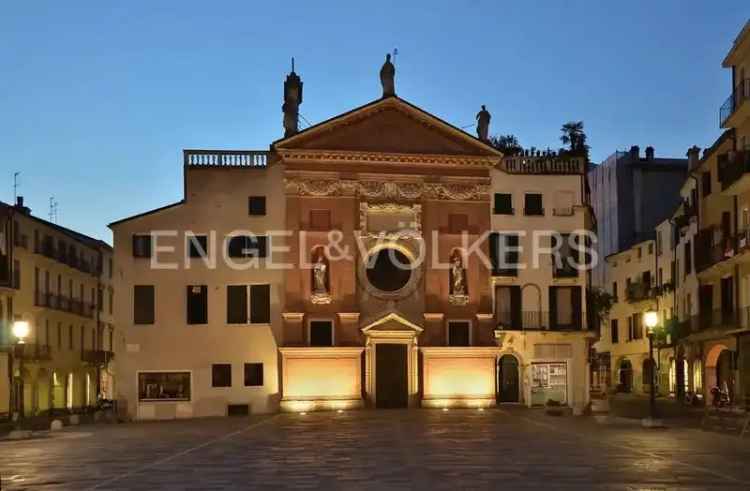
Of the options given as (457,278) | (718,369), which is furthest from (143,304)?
(718,369)

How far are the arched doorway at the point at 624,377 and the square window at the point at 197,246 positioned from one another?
150 feet

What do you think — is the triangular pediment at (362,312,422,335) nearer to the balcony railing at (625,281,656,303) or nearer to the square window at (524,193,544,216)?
the square window at (524,193,544,216)

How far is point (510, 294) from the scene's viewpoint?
59.3m

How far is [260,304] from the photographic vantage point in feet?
186

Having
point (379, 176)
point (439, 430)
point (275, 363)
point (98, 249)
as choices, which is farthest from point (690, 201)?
point (98, 249)

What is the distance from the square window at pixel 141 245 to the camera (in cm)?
5644

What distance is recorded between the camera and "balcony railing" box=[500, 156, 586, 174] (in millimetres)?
60219

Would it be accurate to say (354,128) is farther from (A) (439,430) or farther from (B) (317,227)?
(A) (439,430)

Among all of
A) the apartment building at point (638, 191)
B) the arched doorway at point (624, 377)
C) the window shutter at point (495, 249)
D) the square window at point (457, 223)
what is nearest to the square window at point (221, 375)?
the square window at point (457, 223)

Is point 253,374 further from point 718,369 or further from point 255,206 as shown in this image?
point 718,369

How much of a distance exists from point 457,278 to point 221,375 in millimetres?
13106

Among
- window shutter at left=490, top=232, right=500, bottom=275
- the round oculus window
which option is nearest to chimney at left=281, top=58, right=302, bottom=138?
the round oculus window

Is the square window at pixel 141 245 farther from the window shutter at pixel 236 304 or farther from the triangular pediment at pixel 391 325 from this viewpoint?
the triangular pediment at pixel 391 325

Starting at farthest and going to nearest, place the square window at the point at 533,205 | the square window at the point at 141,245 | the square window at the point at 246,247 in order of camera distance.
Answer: the square window at the point at 533,205 < the square window at the point at 246,247 < the square window at the point at 141,245
